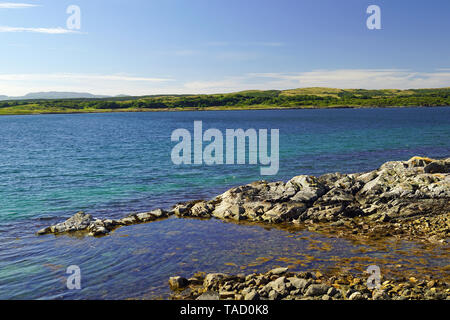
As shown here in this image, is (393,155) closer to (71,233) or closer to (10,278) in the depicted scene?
(71,233)

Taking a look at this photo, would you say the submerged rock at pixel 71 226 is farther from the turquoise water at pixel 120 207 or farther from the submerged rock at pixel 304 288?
the submerged rock at pixel 304 288

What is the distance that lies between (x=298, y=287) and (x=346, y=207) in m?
13.4

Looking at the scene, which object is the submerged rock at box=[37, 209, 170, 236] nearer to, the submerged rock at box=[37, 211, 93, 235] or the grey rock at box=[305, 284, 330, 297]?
the submerged rock at box=[37, 211, 93, 235]

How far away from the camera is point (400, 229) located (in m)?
23.0

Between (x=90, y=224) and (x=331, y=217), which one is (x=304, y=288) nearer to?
(x=331, y=217)

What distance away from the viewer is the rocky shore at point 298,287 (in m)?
14.2

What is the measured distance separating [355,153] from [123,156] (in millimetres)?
38968

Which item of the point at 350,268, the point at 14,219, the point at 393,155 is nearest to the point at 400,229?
the point at 350,268

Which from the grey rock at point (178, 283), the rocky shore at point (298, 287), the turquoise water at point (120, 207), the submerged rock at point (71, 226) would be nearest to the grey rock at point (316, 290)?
the rocky shore at point (298, 287)

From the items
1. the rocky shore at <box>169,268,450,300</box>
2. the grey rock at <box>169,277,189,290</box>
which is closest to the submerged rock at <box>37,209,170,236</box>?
the grey rock at <box>169,277,189,290</box>

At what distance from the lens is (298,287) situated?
14.9 meters

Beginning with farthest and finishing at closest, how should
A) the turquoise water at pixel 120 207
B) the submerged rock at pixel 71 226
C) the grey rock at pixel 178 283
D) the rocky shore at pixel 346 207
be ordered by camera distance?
the submerged rock at pixel 71 226 < the rocky shore at pixel 346 207 < the turquoise water at pixel 120 207 < the grey rock at pixel 178 283

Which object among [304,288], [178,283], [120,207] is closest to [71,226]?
[120,207]

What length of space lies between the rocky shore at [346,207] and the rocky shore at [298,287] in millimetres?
7290
